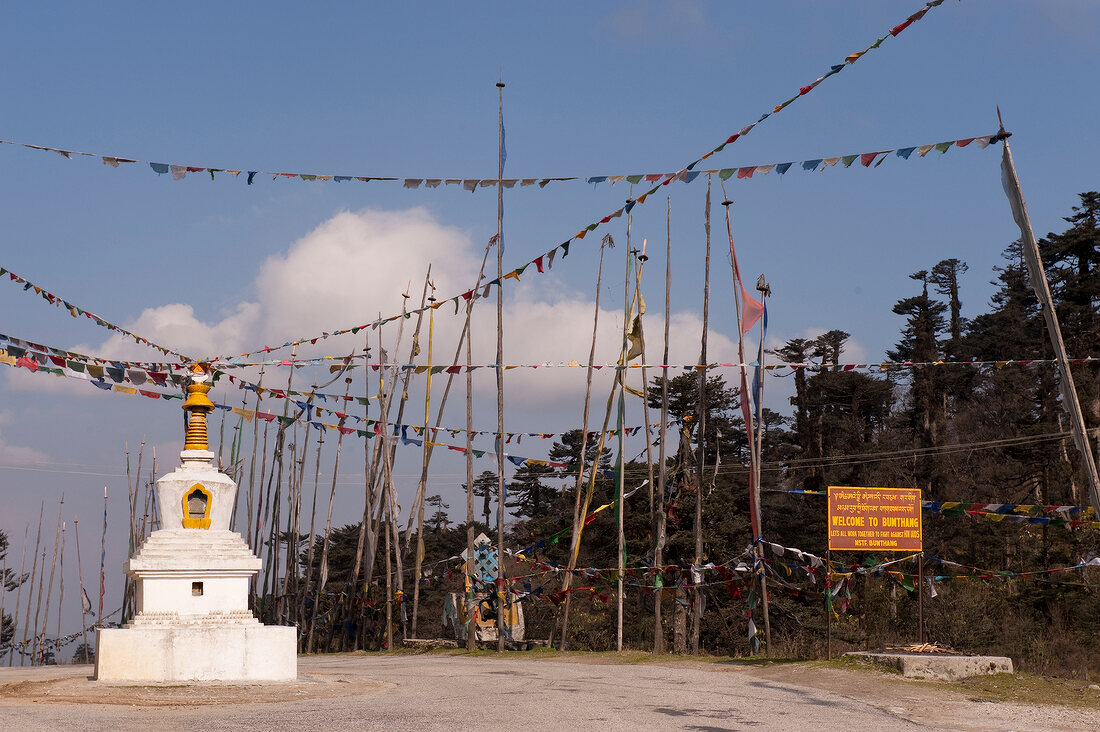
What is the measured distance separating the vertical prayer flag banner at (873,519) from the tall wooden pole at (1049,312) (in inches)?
372

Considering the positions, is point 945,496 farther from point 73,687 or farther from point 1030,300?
point 73,687

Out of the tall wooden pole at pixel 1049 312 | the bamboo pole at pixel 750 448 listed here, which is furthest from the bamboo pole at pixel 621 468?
the tall wooden pole at pixel 1049 312

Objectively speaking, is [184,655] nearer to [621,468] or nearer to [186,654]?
[186,654]

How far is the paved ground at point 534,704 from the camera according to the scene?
1127 cm

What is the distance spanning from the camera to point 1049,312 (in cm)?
969

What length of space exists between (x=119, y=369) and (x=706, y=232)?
1333 cm

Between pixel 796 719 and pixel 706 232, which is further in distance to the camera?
pixel 706 232

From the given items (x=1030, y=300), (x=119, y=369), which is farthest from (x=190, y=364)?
(x=1030, y=300)

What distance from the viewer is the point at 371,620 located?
113 ft

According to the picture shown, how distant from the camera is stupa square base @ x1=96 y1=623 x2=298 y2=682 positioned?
1590cm

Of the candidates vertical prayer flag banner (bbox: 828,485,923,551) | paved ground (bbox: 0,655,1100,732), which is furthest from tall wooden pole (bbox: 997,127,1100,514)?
vertical prayer flag banner (bbox: 828,485,923,551)

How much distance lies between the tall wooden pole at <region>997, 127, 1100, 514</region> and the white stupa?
11.8 metres

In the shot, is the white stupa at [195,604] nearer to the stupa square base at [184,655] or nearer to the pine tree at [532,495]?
the stupa square base at [184,655]

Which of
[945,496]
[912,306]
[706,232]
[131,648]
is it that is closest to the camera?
[131,648]
